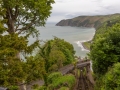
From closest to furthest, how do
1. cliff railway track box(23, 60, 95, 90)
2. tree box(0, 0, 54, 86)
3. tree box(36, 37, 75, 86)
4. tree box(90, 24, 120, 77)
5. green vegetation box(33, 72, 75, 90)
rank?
1. tree box(0, 0, 54, 86)
2. tree box(90, 24, 120, 77)
3. tree box(36, 37, 75, 86)
4. green vegetation box(33, 72, 75, 90)
5. cliff railway track box(23, 60, 95, 90)

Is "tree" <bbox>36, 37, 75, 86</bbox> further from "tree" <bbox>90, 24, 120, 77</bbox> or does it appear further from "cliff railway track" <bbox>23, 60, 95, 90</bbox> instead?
"tree" <bbox>90, 24, 120, 77</bbox>

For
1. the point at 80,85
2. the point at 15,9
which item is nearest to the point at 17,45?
the point at 15,9

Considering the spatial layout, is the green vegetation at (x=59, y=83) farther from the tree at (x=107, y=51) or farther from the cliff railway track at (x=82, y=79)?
the tree at (x=107, y=51)

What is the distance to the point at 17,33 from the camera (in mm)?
11352

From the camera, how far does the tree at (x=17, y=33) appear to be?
992cm

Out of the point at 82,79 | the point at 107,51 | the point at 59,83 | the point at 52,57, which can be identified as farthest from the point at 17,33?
the point at 52,57

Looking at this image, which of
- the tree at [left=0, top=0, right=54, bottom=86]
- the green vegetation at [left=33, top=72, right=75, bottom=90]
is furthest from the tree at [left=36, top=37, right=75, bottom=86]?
the tree at [left=0, top=0, right=54, bottom=86]

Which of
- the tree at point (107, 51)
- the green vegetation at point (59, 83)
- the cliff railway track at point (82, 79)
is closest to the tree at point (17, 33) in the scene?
the tree at point (107, 51)

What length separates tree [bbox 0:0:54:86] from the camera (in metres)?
9.92

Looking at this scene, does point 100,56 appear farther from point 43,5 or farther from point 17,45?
point 17,45

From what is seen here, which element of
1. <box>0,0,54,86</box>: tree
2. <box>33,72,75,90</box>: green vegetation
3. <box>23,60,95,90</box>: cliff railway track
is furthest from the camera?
<box>23,60,95,90</box>: cliff railway track

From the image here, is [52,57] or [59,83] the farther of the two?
[52,57]

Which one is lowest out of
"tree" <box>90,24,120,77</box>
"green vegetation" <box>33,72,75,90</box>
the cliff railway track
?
the cliff railway track

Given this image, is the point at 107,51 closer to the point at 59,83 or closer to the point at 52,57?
the point at 59,83
